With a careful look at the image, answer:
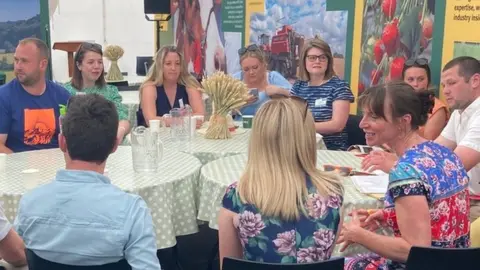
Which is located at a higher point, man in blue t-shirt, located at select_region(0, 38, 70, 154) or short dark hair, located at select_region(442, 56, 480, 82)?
short dark hair, located at select_region(442, 56, 480, 82)

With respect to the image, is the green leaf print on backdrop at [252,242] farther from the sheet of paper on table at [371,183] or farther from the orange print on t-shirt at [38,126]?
the orange print on t-shirt at [38,126]

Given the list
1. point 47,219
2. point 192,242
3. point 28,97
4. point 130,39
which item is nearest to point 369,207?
point 47,219

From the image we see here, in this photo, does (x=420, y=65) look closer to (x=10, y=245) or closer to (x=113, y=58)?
(x=10, y=245)

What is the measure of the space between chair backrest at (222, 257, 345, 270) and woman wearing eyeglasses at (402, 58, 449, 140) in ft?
7.90

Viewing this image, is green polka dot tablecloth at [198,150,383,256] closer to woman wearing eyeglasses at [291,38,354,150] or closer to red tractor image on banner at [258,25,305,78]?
woman wearing eyeglasses at [291,38,354,150]

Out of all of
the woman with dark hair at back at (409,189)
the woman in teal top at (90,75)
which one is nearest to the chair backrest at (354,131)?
the woman in teal top at (90,75)

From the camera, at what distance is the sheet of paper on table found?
252 cm

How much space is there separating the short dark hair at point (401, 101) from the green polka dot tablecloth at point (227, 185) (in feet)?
1.68

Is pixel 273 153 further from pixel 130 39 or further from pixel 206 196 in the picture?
pixel 130 39

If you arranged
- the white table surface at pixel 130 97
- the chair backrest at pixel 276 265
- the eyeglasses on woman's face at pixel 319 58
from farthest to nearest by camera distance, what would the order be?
the white table surface at pixel 130 97, the eyeglasses on woman's face at pixel 319 58, the chair backrest at pixel 276 265

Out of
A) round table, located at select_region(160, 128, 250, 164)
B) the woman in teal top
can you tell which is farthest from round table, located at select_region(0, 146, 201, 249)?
the woman in teal top

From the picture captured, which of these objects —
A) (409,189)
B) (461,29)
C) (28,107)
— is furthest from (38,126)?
(461,29)

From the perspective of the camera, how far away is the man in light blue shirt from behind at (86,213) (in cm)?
151

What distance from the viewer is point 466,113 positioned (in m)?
3.02
